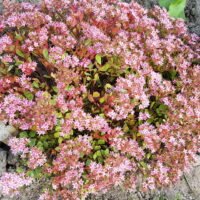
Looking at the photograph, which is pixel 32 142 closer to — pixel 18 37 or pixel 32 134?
pixel 32 134

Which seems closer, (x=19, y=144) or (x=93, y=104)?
(x=19, y=144)

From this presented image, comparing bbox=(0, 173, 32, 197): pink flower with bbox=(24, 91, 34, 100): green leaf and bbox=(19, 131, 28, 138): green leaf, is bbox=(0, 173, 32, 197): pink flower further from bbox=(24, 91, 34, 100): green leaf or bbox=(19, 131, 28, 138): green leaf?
bbox=(24, 91, 34, 100): green leaf

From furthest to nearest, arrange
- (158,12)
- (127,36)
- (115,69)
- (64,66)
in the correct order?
1. (158,12)
2. (127,36)
3. (115,69)
4. (64,66)

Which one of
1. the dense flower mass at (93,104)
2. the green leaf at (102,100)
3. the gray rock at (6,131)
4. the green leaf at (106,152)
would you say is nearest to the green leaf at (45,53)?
the dense flower mass at (93,104)

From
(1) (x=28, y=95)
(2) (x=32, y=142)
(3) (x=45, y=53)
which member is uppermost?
(3) (x=45, y=53)

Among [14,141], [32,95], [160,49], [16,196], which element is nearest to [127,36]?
[160,49]

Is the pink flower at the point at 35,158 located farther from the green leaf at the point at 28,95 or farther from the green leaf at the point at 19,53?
the green leaf at the point at 19,53

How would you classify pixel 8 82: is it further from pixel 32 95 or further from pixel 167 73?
pixel 167 73

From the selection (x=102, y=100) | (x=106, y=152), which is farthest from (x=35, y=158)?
(x=102, y=100)
